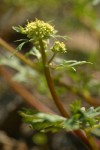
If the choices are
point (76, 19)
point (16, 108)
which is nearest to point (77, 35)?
point (76, 19)

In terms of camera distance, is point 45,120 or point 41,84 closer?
point 45,120

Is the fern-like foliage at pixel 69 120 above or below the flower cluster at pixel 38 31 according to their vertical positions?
below

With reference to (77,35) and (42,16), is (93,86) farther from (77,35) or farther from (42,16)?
(77,35)

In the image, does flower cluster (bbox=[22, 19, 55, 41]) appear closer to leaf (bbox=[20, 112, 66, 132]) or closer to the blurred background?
leaf (bbox=[20, 112, 66, 132])

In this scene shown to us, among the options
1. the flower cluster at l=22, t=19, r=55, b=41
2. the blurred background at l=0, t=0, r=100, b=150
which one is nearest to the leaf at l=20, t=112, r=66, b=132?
the flower cluster at l=22, t=19, r=55, b=41

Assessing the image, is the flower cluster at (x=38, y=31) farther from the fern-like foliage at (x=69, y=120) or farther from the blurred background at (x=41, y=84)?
the blurred background at (x=41, y=84)

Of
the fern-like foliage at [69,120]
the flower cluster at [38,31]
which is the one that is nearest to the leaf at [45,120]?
the fern-like foliage at [69,120]

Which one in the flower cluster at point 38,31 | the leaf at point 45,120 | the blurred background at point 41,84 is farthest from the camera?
the blurred background at point 41,84

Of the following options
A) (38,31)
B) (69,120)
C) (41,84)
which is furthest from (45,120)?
(41,84)

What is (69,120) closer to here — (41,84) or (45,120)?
(45,120)

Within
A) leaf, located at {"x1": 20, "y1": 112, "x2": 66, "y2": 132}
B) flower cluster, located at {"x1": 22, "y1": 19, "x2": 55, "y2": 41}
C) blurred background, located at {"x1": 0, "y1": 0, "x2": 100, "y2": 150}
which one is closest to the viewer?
leaf, located at {"x1": 20, "y1": 112, "x2": 66, "y2": 132}

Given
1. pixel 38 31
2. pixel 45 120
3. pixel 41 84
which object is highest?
pixel 41 84
